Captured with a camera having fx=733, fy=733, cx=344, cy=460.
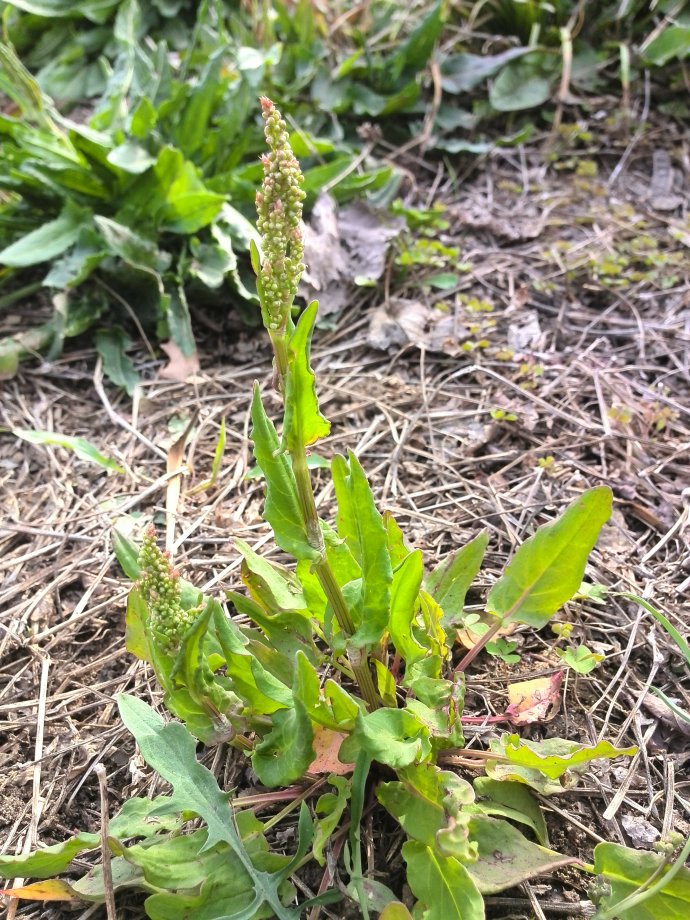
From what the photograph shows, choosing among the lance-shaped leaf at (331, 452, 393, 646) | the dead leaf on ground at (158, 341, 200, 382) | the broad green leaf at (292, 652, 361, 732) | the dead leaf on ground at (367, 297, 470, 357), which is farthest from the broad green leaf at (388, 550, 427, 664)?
the dead leaf on ground at (158, 341, 200, 382)

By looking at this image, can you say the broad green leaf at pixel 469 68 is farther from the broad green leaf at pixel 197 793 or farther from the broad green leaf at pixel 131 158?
the broad green leaf at pixel 197 793

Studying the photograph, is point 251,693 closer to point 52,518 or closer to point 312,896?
point 312,896

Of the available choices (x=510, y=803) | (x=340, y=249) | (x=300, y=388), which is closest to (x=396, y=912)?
(x=510, y=803)

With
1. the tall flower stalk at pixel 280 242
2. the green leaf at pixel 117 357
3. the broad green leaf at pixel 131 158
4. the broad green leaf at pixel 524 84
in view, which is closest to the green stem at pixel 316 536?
the tall flower stalk at pixel 280 242

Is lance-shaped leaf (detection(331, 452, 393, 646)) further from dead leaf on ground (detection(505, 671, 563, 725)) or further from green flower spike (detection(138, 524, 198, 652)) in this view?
dead leaf on ground (detection(505, 671, 563, 725))

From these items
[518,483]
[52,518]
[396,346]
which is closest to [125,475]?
[52,518]
